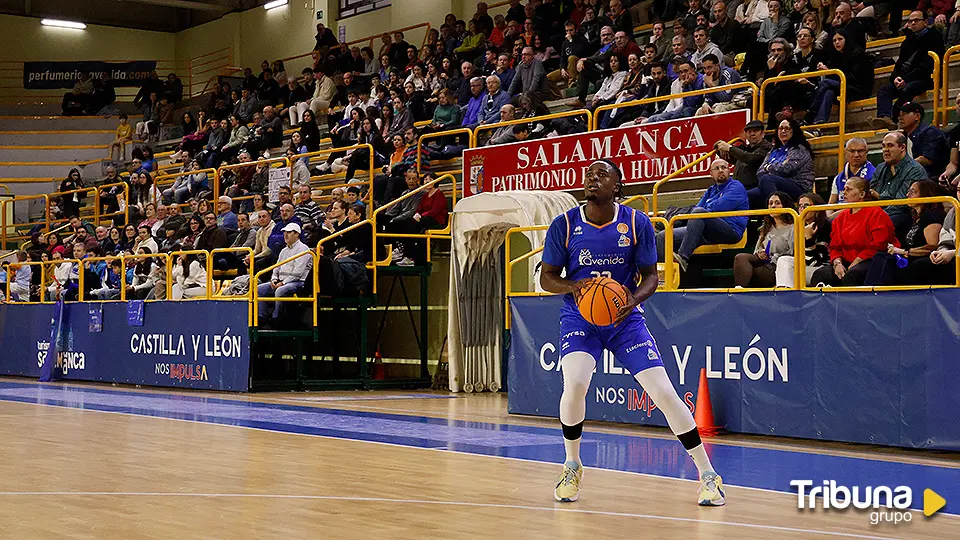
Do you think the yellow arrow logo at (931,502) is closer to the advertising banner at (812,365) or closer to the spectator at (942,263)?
the advertising banner at (812,365)

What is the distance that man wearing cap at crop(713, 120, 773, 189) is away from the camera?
14.4m

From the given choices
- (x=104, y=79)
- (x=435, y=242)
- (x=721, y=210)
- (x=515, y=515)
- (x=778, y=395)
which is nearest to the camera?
(x=515, y=515)

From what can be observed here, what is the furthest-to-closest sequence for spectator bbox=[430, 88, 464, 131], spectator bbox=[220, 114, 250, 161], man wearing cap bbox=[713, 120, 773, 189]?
spectator bbox=[220, 114, 250, 161]
spectator bbox=[430, 88, 464, 131]
man wearing cap bbox=[713, 120, 773, 189]

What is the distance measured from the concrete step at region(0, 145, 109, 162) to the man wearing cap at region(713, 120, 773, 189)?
24.4 metres

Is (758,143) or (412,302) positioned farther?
(412,302)

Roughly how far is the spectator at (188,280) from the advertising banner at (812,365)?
8.35m

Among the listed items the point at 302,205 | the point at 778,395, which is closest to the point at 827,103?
the point at 778,395

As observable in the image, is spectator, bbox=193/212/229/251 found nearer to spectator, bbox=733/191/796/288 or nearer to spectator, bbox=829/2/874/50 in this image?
spectator, bbox=829/2/874/50

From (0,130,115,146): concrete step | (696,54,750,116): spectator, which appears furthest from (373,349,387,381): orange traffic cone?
(0,130,115,146): concrete step

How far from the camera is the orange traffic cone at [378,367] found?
2005cm

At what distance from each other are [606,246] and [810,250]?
16.8ft

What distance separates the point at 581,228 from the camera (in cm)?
774

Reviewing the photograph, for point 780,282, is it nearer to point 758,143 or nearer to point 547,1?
point 758,143

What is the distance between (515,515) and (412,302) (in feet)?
42.4
